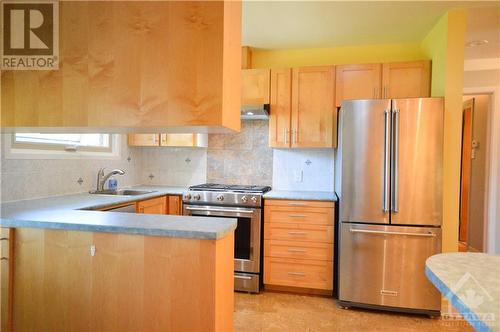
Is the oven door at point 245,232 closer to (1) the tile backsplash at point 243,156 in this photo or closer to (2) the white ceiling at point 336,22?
(1) the tile backsplash at point 243,156

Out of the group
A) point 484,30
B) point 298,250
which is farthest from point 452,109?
point 298,250

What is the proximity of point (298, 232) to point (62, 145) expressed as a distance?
2.29 metres

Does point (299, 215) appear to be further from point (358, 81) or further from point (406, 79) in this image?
point (406, 79)

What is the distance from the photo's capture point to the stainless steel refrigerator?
253 cm

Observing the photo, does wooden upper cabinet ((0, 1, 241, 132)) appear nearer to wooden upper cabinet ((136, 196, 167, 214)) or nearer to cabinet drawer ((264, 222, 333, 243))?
wooden upper cabinet ((136, 196, 167, 214))

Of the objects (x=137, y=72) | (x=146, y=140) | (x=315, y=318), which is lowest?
(x=315, y=318)

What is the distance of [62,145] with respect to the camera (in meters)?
2.64

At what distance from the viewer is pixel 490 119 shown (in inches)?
150

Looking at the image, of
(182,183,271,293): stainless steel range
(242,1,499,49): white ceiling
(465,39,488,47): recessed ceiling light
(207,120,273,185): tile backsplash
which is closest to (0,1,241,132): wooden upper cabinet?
(242,1,499,49): white ceiling

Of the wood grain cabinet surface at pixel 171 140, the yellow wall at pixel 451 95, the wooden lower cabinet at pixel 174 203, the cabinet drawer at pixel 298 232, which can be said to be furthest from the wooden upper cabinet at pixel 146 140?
the yellow wall at pixel 451 95

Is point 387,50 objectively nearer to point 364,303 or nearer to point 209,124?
point 364,303

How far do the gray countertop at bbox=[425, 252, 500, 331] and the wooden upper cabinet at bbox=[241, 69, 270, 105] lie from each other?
2434 millimetres

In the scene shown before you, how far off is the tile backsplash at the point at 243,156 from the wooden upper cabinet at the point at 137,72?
205cm

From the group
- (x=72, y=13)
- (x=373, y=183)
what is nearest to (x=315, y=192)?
(x=373, y=183)
